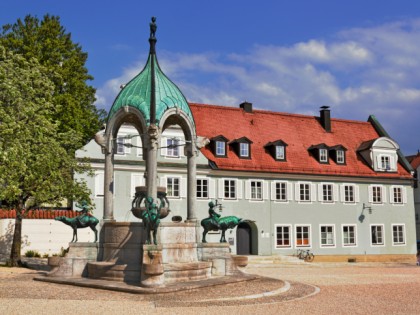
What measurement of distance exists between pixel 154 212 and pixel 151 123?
10.2ft

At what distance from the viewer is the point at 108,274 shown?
1543 cm

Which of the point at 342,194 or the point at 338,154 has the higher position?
the point at 338,154

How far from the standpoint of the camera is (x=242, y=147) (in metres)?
37.5

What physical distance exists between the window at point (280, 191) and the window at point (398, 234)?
32.0 ft

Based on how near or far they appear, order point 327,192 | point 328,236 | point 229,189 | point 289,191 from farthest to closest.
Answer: point 327,192 → point 328,236 → point 289,191 → point 229,189

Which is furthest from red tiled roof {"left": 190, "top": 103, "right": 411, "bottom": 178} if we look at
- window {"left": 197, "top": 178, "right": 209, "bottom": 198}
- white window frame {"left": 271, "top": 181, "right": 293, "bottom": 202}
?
window {"left": 197, "top": 178, "right": 209, "bottom": 198}

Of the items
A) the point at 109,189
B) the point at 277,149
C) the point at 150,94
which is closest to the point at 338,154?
the point at 277,149

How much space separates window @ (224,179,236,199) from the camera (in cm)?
3578

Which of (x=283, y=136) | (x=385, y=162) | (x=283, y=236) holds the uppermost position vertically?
(x=283, y=136)

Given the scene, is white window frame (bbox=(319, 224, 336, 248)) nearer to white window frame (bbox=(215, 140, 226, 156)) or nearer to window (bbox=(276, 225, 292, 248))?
window (bbox=(276, 225, 292, 248))

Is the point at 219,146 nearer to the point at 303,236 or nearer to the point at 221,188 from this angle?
the point at 221,188

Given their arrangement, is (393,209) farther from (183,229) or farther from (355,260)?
(183,229)

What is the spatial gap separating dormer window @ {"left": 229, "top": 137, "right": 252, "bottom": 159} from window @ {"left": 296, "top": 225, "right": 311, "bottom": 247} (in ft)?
20.5

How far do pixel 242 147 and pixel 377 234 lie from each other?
12.4m
